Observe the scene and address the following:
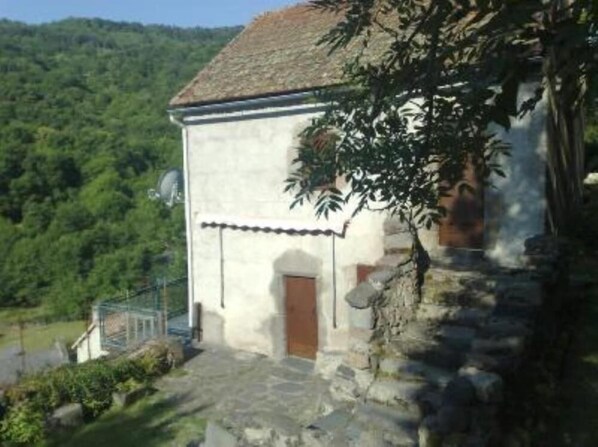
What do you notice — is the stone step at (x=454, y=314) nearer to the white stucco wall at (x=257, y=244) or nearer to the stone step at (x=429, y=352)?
the stone step at (x=429, y=352)

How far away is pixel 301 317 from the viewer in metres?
12.9

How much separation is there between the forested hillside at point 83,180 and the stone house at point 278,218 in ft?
46.4

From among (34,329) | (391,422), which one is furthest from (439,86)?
(34,329)

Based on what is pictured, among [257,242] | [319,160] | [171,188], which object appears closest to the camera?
[319,160]

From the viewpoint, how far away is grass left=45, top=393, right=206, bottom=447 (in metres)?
9.80

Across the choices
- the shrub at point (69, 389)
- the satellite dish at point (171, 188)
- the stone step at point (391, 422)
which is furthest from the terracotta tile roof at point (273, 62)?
the stone step at point (391, 422)

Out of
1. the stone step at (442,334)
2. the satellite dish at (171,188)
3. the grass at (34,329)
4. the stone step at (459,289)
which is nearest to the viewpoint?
the stone step at (442,334)

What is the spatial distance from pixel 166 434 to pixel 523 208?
278 inches

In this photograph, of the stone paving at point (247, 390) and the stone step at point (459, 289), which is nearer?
the stone step at point (459, 289)

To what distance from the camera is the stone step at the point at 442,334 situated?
7.57 metres

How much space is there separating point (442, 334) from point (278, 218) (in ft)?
18.7

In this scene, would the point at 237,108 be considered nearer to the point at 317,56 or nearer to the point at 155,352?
the point at 317,56

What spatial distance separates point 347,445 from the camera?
6.49 metres

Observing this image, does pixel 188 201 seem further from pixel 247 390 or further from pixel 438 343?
pixel 438 343
